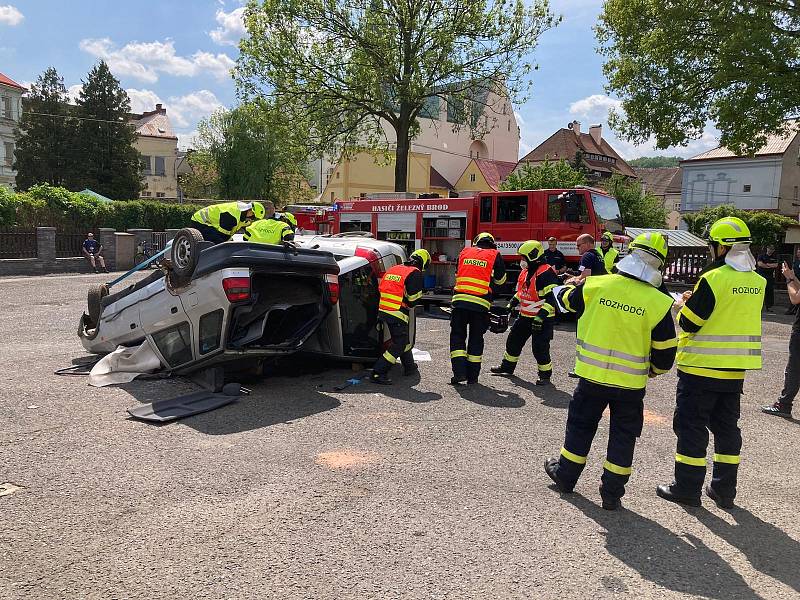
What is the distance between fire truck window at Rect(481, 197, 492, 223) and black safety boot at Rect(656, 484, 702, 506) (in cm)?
1054

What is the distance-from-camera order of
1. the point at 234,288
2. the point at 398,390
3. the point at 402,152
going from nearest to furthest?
1. the point at 234,288
2. the point at 398,390
3. the point at 402,152

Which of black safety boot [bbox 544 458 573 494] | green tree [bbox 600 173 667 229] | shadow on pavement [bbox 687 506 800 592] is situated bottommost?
shadow on pavement [bbox 687 506 800 592]

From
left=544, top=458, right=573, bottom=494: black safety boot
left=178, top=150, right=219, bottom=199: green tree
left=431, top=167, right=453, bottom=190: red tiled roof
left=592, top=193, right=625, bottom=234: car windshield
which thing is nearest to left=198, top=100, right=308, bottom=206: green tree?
left=178, top=150, right=219, bottom=199: green tree

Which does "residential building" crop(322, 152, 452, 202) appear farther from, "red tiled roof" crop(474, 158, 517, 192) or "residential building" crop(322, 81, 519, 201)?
"red tiled roof" crop(474, 158, 517, 192)

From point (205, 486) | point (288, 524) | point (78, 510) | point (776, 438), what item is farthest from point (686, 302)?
point (78, 510)

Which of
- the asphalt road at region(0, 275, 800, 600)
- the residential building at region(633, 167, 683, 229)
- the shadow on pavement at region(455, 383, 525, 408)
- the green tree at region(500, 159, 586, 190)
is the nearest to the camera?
the asphalt road at region(0, 275, 800, 600)

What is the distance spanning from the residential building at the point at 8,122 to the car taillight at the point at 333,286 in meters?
57.0

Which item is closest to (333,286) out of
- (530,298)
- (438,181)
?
(530,298)

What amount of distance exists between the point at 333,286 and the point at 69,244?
2021cm

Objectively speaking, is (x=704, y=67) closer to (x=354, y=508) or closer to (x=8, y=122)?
(x=354, y=508)

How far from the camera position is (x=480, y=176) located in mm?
52438

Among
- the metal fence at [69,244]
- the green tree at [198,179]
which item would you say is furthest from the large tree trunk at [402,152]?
the green tree at [198,179]

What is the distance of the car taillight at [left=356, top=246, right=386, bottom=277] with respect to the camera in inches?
287

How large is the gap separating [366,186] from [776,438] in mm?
44765
